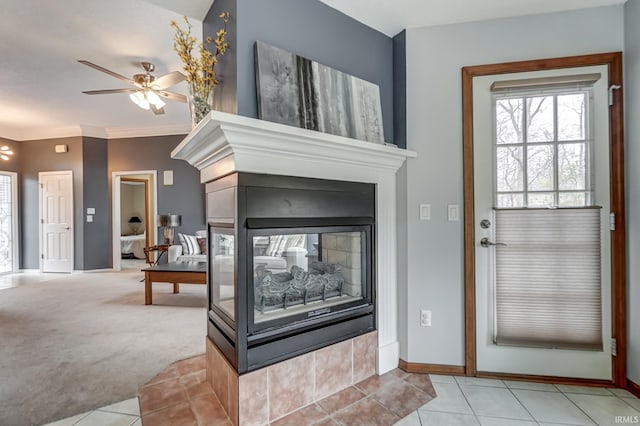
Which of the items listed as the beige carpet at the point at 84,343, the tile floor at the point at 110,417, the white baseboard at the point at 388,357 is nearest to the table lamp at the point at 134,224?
the beige carpet at the point at 84,343

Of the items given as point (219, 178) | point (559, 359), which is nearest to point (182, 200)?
point (219, 178)

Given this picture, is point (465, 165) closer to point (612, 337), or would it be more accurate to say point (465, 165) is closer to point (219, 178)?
point (612, 337)

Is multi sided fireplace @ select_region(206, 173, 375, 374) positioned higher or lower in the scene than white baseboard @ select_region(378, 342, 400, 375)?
higher

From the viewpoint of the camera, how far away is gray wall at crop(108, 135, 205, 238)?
5.77 metres

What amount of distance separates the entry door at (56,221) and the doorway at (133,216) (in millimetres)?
720

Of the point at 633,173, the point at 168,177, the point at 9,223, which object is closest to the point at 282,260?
the point at 633,173

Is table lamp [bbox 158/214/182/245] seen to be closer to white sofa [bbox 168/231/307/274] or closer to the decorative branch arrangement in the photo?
white sofa [bbox 168/231/307/274]

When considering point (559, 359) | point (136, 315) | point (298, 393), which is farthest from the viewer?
A: point (136, 315)

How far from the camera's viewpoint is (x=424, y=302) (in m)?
2.16

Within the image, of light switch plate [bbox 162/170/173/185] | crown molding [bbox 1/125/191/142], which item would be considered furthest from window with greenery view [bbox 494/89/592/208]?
light switch plate [bbox 162/170/173/185]

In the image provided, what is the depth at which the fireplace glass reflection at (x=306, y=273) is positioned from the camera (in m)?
1.69

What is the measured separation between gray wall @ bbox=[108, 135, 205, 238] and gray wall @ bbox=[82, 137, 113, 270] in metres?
0.18

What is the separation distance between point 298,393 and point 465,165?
1747 millimetres

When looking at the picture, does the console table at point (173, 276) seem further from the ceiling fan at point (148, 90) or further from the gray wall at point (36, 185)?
the gray wall at point (36, 185)
